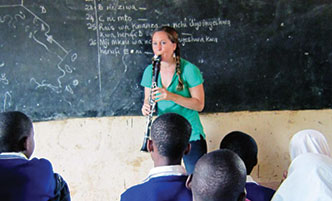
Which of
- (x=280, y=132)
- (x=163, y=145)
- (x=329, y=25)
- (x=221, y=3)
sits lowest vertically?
(x=280, y=132)

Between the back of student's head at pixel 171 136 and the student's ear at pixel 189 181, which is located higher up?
the back of student's head at pixel 171 136

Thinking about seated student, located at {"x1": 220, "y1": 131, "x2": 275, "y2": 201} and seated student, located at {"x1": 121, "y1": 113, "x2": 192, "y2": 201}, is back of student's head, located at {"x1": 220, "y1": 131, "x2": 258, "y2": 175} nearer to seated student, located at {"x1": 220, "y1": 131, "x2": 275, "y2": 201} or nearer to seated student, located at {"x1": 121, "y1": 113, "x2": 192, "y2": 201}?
seated student, located at {"x1": 220, "y1": 131, "x2": 275, "y2": 201}

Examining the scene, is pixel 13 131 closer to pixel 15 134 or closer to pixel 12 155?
pixel 15 134

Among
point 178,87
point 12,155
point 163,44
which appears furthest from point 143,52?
point 12,155

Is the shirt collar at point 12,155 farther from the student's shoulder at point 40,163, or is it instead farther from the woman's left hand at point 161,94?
the woman's left hand at point 161,94

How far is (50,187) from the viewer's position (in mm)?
1678

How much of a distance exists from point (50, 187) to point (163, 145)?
0.58m

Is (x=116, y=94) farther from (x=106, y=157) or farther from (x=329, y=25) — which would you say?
(x=329, y=25)

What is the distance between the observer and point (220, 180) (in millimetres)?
1269

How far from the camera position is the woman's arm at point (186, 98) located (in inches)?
92.8

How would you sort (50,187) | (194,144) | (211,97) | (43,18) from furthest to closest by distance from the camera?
A: (211,97) < (43,18) < (194,144) < (50,187)

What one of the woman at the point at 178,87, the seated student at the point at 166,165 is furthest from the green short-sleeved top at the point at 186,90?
the seated student at the point at 166,165

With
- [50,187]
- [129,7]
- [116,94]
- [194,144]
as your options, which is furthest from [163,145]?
[129,7]

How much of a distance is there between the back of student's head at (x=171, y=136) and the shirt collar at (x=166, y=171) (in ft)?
0.23
